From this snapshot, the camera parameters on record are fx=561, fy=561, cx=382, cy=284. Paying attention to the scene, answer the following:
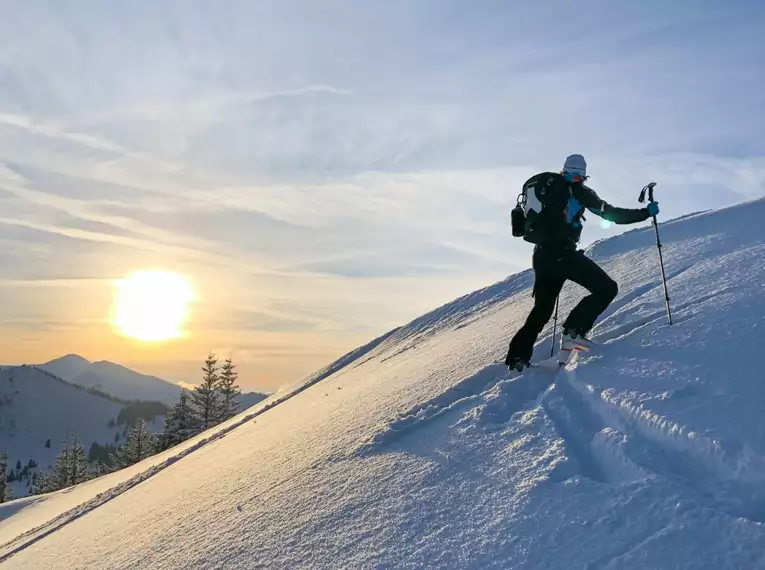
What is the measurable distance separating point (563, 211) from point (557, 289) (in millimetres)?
966

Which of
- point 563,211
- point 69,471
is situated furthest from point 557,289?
point 69,471

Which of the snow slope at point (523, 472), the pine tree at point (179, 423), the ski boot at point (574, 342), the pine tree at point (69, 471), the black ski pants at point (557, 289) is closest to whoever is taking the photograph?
the snow slope at point (523, 472)

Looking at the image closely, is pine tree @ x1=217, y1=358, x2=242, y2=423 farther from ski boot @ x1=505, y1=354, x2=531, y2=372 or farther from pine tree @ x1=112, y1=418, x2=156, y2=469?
ski boot @ x1=505, y1=354, x2=531, y2=372

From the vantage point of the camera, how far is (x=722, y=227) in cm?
1064

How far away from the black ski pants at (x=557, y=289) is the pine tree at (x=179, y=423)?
123 ft

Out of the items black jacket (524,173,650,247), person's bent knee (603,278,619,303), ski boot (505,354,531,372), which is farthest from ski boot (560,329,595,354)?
black jacket (524,173,650,247)

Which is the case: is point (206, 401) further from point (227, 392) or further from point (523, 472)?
point (523, 472)

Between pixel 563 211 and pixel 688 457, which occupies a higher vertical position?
pixel 563 211

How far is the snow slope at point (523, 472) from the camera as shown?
133 inches

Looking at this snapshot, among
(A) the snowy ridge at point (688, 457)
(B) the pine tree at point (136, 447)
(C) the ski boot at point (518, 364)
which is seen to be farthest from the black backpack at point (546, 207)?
(B) the pine tree at point (136, 447)

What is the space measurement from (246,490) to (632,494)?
407 centimetres

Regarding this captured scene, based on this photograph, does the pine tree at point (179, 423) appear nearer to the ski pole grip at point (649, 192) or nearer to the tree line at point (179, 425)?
the tree line at point (179, 425)

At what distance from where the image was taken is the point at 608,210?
6.54 metres

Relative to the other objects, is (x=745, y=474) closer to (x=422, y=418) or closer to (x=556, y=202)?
(x=422, y=418)
